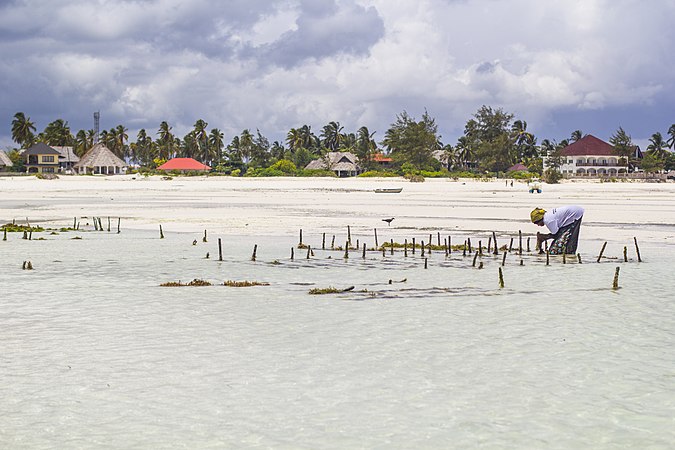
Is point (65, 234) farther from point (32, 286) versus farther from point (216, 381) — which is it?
point (216, 381)

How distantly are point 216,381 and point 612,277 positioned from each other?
13.5 metres

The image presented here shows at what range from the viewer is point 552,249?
81.5 feet

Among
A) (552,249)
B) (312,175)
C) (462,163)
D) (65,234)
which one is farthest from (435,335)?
(462,163)

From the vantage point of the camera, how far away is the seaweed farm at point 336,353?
30.0ft

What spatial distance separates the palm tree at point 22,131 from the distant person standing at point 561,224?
16599 cm

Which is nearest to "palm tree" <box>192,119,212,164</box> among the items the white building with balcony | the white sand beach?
the white building with balcony

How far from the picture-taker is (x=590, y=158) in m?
160

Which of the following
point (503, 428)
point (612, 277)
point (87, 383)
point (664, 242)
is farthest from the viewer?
point (664, 242)

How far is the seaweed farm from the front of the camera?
9.15 meters

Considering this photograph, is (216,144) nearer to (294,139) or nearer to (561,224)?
Answer: (294,139)

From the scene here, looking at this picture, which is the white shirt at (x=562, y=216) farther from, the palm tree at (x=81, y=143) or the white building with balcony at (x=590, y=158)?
the palm tree at (x=81, y=143)

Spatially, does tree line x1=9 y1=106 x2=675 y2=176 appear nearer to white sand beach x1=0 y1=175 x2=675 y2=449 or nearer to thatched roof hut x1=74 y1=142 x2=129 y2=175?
thatched roof hut x1=74 y1=142 x2=129 y2=175

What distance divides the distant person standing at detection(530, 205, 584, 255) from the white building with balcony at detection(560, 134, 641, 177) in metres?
138

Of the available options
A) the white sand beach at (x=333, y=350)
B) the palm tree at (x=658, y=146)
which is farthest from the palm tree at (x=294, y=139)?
the white sand beach at (x=333, y=350)
